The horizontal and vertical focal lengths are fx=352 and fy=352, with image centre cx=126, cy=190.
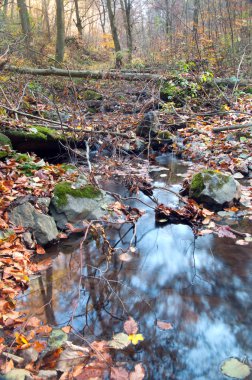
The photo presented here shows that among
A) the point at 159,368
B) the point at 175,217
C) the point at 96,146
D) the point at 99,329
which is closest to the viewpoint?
the point at 159,368

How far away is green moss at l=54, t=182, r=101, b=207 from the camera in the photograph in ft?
17.2

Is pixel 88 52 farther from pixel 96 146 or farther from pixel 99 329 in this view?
pixel 99 329

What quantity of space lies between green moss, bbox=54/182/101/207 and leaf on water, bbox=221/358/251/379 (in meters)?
3.17

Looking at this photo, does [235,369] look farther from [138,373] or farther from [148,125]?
[148,125]

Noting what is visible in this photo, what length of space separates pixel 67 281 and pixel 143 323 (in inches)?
43.6

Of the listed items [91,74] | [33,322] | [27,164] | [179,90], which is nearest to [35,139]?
[27,164]

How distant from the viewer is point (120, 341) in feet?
10.0

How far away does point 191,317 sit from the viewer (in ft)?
11.1

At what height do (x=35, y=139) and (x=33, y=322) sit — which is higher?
(x=35, y=139)

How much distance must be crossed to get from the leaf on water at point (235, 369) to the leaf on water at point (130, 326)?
81cm

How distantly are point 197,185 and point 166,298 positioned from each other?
2.67 metres

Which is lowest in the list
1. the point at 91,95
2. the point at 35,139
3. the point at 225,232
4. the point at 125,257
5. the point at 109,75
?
the point at 125,257

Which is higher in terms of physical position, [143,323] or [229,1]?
[229,1]

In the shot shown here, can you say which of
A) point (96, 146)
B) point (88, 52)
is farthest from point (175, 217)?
point (88, 52)
